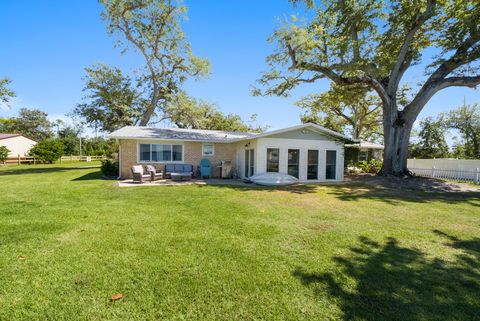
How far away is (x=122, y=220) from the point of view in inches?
213

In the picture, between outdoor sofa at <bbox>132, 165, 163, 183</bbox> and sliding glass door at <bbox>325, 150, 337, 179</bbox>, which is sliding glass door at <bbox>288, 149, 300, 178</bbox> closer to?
sliding glass door at <bbox>325, 150, 337, 179</bbox>

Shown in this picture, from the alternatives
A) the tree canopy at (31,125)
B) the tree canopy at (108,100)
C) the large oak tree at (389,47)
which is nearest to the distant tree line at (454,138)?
the large oak tree at (389,47)

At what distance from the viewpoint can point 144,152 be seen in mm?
13945

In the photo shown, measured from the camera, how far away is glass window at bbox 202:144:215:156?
15.3 meters

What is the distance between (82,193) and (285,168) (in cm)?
973

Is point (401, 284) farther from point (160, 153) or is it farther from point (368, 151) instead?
point (368, 151)

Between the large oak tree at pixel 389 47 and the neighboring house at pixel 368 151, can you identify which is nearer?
the large oak tree at pixel 389 47

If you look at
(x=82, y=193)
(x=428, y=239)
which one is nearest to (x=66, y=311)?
(x=428, y=239)

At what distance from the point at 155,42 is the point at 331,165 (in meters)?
19.8

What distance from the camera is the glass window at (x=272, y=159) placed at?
13320 mm

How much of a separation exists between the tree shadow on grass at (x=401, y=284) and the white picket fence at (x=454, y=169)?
50.1 feet

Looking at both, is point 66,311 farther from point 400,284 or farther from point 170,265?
point 400,284

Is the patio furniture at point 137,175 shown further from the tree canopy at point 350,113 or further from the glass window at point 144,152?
the tree canopy at point 350,113

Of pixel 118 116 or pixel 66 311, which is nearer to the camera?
pixel 66 311
